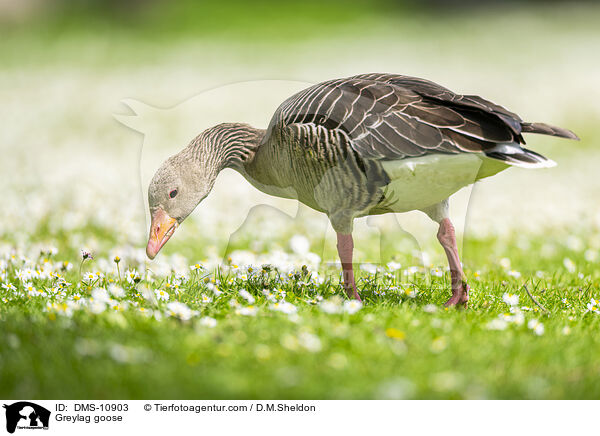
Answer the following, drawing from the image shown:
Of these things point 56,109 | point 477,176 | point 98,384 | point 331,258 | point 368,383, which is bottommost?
point 56,109

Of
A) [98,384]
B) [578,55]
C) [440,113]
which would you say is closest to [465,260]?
[440,113]

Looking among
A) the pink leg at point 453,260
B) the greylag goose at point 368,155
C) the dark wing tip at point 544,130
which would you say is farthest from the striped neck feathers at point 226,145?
the dark wing tip at point 544,130

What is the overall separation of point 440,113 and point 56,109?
15322 mm

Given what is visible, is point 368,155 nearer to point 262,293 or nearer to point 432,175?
point 432,175

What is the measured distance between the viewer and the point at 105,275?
20.0 feet

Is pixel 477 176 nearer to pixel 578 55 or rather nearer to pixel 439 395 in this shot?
pixel 439 395

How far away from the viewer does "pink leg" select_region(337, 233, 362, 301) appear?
→ 557 cm

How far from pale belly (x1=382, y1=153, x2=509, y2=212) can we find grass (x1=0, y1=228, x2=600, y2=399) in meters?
0.92

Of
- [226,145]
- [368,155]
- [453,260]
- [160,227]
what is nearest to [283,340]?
[368,155]

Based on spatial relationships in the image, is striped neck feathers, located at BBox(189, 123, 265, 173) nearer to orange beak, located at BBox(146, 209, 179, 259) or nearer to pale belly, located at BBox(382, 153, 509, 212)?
orange beak, located at BBox(146, 209, 179, 259)
